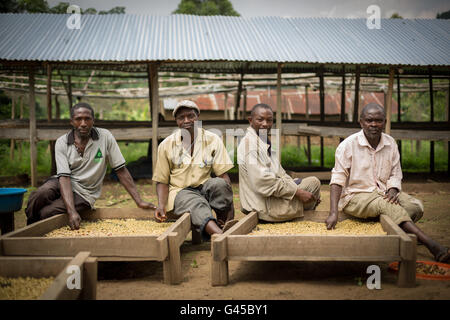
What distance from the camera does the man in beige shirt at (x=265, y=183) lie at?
12.2 feet

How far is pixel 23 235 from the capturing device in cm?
331

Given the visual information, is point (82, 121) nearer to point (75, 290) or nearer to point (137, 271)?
point (137, 271)

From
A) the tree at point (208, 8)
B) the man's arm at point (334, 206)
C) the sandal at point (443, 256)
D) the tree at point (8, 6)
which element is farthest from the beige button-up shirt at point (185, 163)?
the tree at point (208, 8)

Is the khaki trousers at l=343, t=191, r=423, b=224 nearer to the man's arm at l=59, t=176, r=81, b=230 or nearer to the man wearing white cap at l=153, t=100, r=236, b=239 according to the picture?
the man wearing white cap at l=153, t=100, r=236, b=239

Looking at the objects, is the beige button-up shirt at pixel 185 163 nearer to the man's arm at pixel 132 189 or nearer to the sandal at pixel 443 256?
the man's arm at pixel 132 189

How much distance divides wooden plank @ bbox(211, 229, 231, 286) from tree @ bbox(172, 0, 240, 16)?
21.0m

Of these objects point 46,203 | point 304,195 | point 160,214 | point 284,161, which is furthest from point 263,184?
point 284,161

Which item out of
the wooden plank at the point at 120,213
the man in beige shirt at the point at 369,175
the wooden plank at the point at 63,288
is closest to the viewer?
the wooden plank at the point at 63,288

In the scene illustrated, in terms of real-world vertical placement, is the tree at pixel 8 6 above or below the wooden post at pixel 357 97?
above

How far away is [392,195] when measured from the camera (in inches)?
146

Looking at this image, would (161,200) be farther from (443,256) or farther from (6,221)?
(443,256)

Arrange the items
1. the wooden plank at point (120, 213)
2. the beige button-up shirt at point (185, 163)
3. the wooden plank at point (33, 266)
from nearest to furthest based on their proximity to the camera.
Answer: the wooden plank at point (33, 266)
the beige button-up shirt at point (185, 163)
the wooden plank at point (120, 213)

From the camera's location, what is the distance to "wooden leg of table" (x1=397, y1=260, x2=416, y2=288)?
2883mm

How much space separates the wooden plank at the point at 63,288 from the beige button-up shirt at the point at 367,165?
7.56 ft
